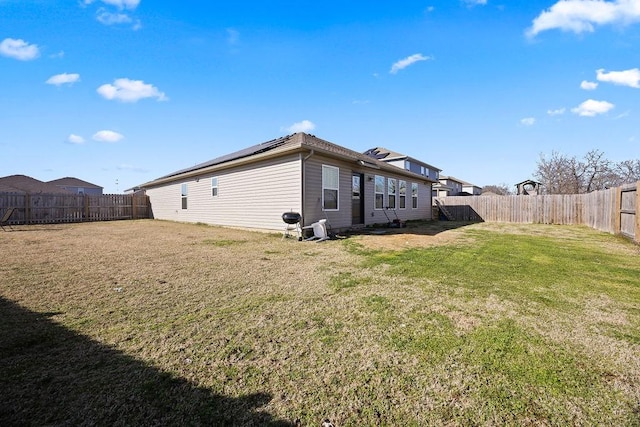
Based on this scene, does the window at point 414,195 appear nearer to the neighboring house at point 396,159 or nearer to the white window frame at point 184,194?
the white window frame at point 184,194

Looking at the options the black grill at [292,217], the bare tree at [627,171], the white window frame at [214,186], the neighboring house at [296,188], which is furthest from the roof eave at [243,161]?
the bare tree at [627,171]

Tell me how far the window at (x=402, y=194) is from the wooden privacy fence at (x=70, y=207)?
1769 centimetres

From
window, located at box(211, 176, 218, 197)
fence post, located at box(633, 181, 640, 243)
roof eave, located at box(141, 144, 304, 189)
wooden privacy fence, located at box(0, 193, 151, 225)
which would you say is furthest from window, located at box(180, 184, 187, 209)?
fence post, located at box(633, 181, 640, 243)

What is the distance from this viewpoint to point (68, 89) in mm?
10836

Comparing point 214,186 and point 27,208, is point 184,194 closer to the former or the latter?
point 214,186

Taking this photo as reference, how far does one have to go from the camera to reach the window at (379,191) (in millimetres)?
13139

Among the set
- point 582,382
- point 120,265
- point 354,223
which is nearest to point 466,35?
point 354,223

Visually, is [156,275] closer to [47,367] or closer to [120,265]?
[120,265]

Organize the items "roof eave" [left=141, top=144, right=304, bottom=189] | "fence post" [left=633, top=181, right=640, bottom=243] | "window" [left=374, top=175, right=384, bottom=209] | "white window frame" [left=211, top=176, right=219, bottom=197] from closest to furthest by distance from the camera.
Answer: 1. "fence post" [left=633, top=181, right=640, bottom=243]
2. "roof eave" [left=141, top=144, right=304, bottom=189]
3. "window" [left=374, top=175, right=384, bottom=209]
4. "white window frame" [left=211, top=176, right=219, bottom=197]

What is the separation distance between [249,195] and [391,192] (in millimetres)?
7299

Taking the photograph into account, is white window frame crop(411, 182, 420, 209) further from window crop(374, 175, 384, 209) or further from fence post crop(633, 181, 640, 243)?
fence post crop(633, 181, 640, 243)

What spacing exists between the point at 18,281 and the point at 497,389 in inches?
241

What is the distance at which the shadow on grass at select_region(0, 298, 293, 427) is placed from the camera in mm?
1581

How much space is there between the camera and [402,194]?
50.9ft
